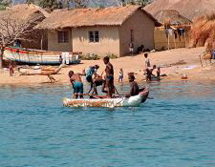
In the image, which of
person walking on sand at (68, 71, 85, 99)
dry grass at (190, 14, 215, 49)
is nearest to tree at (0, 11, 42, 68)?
dry grass at (190, 14, 215, 49)

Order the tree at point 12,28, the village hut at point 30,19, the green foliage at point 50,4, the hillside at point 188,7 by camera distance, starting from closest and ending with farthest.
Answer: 1. the tree at point 12,28
2. the village hut at point 30,19
3. the hillside at point 188,7
4. the green foliage at point 50,4

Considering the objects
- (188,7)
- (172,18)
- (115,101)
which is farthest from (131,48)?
(115,101)

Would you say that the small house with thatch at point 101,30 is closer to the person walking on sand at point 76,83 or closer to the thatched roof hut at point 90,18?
the thatched roof hut at point 90,18

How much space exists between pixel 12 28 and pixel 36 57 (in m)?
4.42

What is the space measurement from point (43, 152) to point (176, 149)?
406cm

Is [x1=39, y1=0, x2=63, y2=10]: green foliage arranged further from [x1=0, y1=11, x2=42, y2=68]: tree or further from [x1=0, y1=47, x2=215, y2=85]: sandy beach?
[x1=0, y1=47, x2=215, y2=85]: sandy beach

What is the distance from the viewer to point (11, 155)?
67.4 feet

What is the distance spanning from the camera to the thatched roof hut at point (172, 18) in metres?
57.0

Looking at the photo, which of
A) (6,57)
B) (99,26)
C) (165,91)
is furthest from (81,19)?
(165,91)

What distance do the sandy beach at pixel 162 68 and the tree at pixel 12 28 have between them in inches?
92.6

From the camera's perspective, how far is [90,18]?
5238 centimetres

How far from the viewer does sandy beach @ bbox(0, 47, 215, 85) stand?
4200 cm

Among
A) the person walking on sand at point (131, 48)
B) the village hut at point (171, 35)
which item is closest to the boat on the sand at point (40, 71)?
the person walking on sand at point (131, 48)

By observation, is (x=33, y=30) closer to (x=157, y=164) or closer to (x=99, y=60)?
(x=99, y=60)
